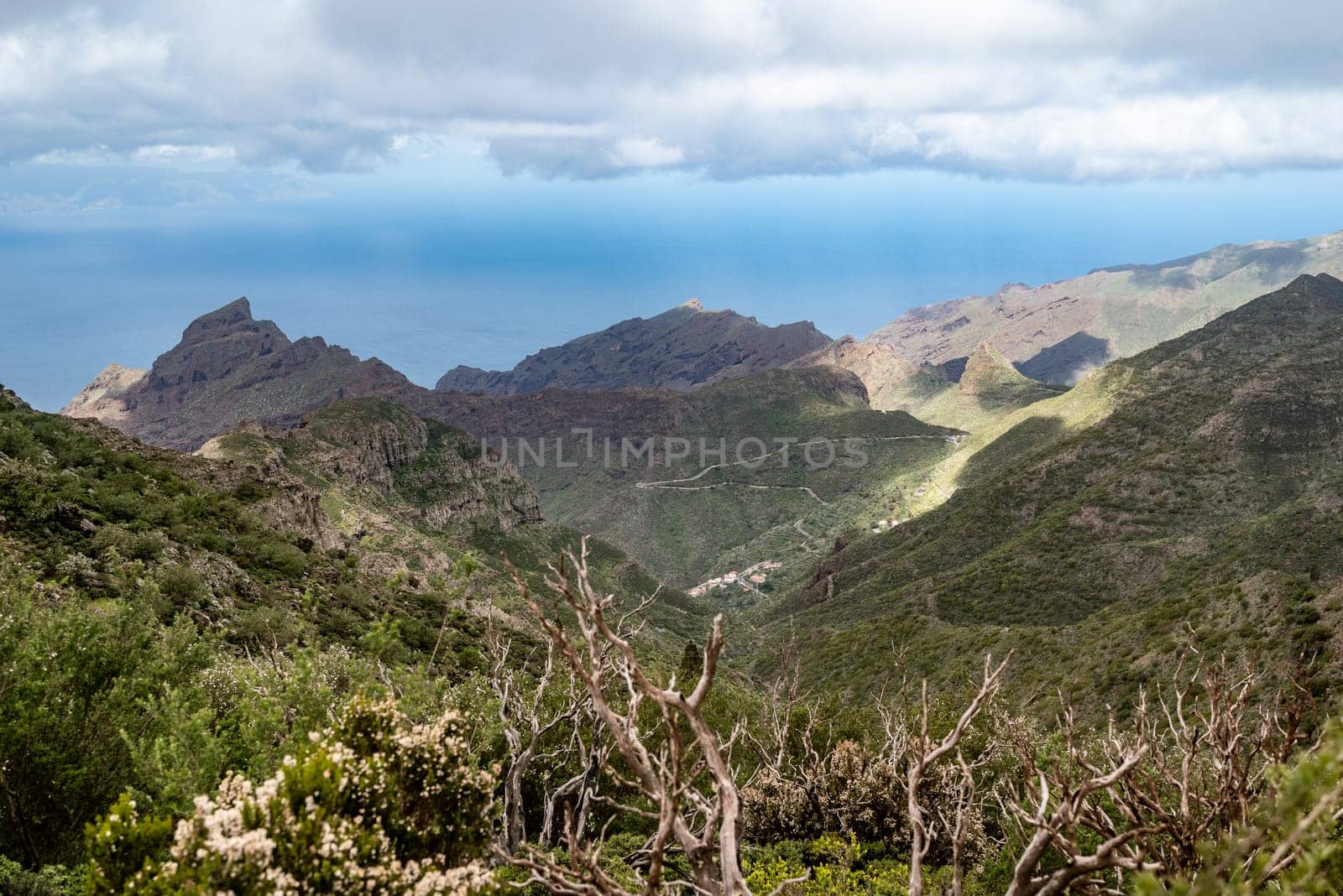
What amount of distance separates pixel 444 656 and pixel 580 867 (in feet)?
83.7

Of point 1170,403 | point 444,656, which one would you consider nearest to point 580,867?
point 444,656

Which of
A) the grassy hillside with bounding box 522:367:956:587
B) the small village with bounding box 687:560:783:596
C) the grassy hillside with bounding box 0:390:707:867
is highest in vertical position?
the grassy hillside with bounding box 0:390:707:867

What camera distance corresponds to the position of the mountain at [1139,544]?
3753 cm

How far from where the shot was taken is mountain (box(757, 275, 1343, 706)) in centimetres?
3753

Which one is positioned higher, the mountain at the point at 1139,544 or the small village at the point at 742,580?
the mountain at the point at 1139,544

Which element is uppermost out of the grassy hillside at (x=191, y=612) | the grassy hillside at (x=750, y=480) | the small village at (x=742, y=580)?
the grassy hillside at (x=191, y=612)

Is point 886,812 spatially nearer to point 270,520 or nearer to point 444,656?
point 444,656

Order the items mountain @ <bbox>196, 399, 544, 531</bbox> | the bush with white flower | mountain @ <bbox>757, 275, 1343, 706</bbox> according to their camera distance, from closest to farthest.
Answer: the bush with white flower < mountain @ <bbox>757, 275, 1343, 706</bbox> < mountain @ <bbox>196, 399, 544, 531</bbox>

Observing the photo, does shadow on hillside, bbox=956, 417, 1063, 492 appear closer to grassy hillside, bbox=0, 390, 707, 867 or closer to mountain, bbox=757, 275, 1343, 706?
mountain, bbox=757, 275, 1343, 706

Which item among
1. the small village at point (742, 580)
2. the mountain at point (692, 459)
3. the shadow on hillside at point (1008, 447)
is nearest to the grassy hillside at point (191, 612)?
the mountain at point (692, 459)

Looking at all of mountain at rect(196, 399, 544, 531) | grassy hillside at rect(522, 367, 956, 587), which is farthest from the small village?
mountain at rect(196, 399, 544, 531)

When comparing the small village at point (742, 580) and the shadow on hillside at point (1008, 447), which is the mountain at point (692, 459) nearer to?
the small village at point (742, 580)

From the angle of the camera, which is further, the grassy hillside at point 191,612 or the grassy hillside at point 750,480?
the grassy hillside at point 750,480

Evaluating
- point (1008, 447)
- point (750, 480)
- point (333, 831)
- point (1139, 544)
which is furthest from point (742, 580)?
point (333, 831)
